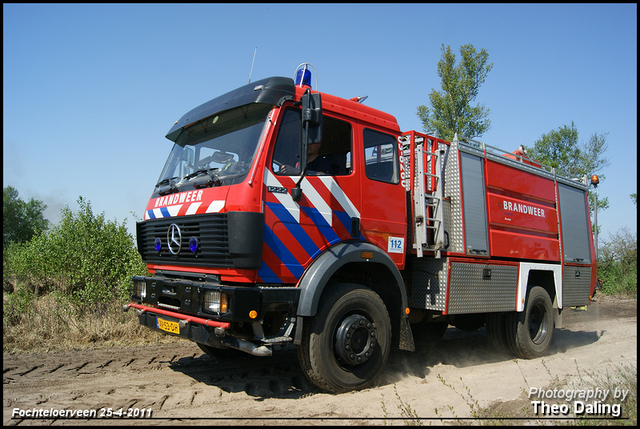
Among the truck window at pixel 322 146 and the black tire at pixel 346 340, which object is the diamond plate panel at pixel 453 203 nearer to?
the black tire at pixel 346 340

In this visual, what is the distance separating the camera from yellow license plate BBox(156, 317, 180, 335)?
4.05 meters

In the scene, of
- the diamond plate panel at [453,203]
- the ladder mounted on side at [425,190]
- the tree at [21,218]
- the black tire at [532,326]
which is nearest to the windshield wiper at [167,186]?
the ladder mounted on side at [425,190]

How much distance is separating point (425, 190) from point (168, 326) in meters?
3.43

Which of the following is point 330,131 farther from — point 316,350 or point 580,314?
point 580,314

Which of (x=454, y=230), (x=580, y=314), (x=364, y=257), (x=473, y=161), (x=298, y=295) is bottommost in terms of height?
(x=580, y=314)

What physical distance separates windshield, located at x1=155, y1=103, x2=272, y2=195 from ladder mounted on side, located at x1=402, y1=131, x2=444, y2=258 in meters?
2.20

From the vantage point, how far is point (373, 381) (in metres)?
4.58

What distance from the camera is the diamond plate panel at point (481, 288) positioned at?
540 centimetres

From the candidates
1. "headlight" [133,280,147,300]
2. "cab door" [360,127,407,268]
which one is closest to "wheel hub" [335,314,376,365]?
"cab door" [360,127,407,268]

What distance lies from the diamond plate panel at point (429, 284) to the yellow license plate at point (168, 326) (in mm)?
2989

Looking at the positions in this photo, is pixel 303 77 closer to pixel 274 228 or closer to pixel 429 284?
pixel 274 228

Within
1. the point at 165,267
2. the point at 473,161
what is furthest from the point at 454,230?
the point at 165,267

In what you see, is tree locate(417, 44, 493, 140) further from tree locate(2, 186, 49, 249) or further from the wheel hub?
tree locate(2, 186, 49, 249)

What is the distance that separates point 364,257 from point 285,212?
1025 millimetres
